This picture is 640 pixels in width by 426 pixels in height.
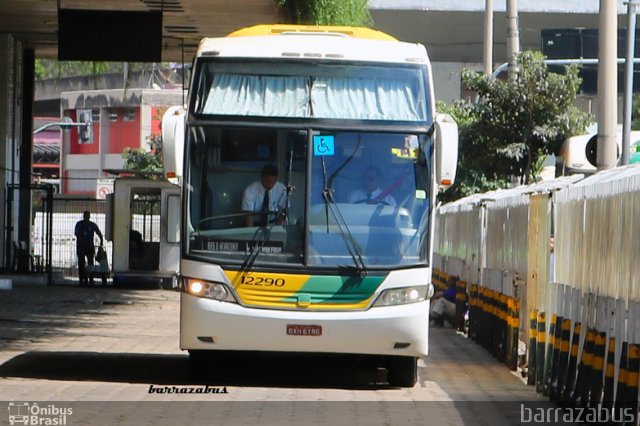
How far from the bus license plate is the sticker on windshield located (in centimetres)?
169

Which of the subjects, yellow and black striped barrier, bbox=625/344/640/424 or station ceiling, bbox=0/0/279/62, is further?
station ceiling, bbox=0/0/279/62

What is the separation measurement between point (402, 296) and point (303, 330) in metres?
1.03

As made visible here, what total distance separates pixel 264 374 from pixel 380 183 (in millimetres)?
3097

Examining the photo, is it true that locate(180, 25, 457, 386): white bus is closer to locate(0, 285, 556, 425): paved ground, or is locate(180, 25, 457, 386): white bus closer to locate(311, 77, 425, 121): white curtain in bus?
locate(311, 77, 425, 121): white curtain in bus

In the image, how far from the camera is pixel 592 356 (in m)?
10.9

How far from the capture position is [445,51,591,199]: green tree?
31797 mm

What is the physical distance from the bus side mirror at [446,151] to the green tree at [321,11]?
1108 centimetres

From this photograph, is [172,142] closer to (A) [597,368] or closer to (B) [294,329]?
(B) [294,329]

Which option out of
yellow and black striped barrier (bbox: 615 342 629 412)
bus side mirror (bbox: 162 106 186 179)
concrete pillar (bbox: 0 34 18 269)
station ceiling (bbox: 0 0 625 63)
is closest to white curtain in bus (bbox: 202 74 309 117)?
bus side mirror (bbox: 162 106 186 179)

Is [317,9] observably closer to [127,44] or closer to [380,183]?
[127,44]

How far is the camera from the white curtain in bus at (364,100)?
45.3 feet

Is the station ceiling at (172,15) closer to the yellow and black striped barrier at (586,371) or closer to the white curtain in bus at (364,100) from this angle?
the white curtain in bus at (364,100)
